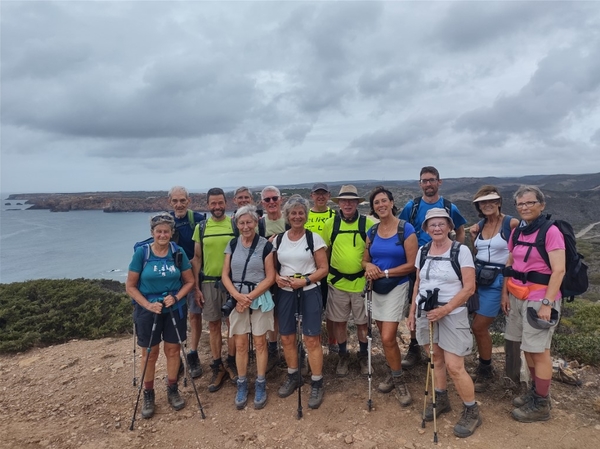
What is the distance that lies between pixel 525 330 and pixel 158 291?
3876mm

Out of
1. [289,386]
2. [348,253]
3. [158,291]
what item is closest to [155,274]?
[158,291]

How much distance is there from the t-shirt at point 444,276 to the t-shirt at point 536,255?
55 cm

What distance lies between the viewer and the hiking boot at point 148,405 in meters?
4.14

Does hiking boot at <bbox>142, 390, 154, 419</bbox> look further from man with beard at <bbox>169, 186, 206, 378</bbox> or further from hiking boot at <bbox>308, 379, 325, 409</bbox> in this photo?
hiking boot at <bbox>308, 379, 325, 409</bbox>

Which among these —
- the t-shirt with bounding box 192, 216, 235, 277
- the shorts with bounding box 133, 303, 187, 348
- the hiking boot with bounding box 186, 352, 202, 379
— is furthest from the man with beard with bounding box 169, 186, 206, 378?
the shorts with bounding box 133, 303, 187, 348

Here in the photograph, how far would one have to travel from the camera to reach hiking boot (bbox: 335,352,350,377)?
15.4 feet

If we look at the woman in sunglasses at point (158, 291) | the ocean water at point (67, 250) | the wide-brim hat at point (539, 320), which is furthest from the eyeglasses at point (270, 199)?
the ocean water at point (67, 250)

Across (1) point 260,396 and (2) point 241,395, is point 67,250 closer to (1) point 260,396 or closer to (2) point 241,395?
(2) point 241,395

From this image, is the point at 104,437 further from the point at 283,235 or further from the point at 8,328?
the point at 8,328

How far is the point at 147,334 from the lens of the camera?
4.03 metres

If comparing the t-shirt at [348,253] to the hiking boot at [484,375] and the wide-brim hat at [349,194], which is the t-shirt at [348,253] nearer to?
the wide-brim hat at [349,194]

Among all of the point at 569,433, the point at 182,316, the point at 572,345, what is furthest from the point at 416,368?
the point at 182,316

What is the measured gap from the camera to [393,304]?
393cm

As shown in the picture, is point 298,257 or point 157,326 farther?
point 157,326
